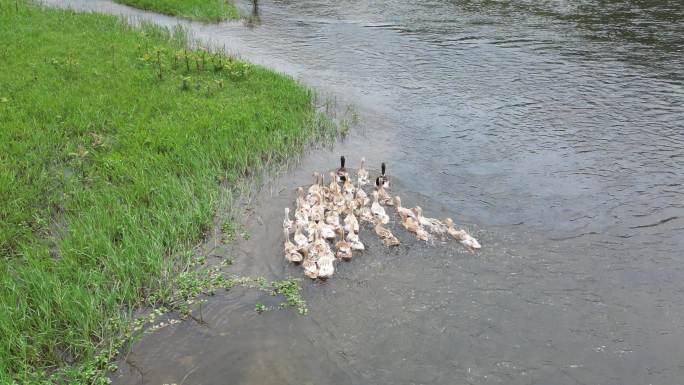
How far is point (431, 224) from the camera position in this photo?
12.2 metres

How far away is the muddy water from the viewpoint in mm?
9109

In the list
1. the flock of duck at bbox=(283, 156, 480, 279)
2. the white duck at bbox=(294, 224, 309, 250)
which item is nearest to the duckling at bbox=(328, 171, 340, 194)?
the flock of duck at bbox=(283, 156, 480, 279)

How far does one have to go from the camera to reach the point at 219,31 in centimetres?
2944

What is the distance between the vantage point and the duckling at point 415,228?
12000 millimetres

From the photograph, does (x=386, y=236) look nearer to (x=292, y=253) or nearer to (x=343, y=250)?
(x=343, y=250)

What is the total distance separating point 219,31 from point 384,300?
22.9 m

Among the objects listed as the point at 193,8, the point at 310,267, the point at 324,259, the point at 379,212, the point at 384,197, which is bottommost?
the point at 310,267

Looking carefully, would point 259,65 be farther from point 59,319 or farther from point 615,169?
point 59,319

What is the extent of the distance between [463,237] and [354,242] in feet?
7.56

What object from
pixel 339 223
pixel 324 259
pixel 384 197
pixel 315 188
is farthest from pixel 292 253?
pixel 384 197

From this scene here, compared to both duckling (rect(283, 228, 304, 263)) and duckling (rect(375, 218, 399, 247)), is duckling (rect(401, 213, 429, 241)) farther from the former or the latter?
duckling (rect(283, 228, 304, 263))

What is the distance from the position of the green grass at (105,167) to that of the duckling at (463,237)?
3782 millimetres

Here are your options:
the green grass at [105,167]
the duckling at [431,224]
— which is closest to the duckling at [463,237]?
the duckling at [431,224]

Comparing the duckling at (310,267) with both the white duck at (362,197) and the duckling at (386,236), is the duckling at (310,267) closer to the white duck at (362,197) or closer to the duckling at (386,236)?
the duckling at (386,236)
